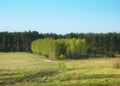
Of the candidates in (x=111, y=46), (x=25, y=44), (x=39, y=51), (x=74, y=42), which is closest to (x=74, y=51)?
(x=74, y=42)

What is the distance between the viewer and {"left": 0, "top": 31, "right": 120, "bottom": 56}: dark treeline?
440ft

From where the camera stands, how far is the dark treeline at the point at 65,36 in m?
134

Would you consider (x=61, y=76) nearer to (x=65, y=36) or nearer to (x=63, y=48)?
(x=63, y=48)

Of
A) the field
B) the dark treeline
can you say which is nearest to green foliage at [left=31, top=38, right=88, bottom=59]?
the dark treeline

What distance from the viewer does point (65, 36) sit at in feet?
510

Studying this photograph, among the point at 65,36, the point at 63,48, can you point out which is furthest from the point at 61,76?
the point at 65,36

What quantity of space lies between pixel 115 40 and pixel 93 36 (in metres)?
10.0

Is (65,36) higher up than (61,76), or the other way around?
(65,36)

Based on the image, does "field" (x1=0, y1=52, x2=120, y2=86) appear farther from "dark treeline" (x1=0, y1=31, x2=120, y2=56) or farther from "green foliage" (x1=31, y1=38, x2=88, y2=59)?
"dark treeline" (x1=0, y1=31, x2=120, y2=56)

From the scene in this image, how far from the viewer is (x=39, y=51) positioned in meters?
117

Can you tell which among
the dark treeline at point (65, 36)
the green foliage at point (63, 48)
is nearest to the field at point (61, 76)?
the green foliage at point (63, 48)

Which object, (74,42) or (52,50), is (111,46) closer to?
(74,42)

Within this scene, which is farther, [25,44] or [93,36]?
[25,44]

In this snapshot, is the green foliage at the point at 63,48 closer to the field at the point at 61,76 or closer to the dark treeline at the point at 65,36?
the dark treeline at the point at 65,36
